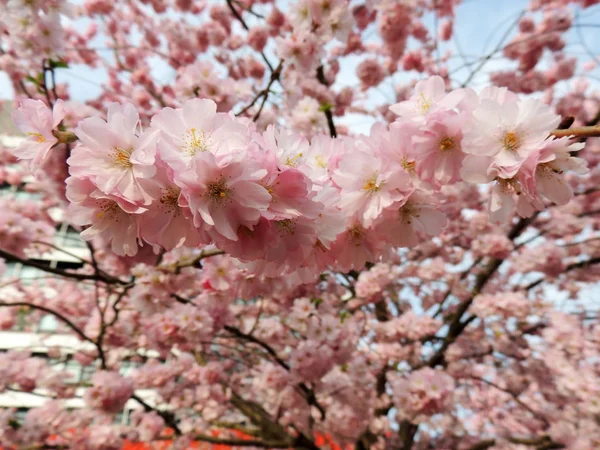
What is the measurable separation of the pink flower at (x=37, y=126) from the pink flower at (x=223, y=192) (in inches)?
16.5

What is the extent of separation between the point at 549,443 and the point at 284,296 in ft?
11.4

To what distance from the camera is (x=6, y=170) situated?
6395mm

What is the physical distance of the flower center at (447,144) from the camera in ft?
3.17

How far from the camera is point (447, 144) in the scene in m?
0.97

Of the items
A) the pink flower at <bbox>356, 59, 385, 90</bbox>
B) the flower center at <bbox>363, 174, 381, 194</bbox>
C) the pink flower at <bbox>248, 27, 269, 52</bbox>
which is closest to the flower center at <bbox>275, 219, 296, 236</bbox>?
the flower center at <bbox>363, 174, 381, 194</bbox>

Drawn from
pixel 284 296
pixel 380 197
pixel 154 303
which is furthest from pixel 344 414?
pixel 380 197

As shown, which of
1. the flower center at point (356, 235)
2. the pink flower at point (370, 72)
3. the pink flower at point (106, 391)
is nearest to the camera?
the flower center at point (356, 235)

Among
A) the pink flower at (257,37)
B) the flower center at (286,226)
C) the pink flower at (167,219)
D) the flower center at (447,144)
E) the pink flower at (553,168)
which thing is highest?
the pink flower at (257,37)

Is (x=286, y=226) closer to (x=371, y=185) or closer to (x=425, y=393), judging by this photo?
(x=371, y=185)

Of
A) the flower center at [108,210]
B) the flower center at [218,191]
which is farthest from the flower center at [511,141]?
the flower center at [108,210]

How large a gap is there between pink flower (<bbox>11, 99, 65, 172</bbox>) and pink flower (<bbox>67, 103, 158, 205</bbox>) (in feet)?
0.58

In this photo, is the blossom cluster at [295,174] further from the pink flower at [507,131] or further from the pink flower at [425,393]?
the pink flower at [425,393]

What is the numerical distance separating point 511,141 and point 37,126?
1.11m

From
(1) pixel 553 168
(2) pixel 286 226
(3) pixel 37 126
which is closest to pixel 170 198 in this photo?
(2) pixel 286 226
